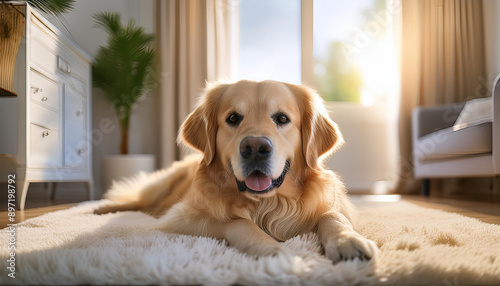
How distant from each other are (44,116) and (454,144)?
3037 mm

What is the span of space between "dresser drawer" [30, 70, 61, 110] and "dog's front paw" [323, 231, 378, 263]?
1877 millimetres

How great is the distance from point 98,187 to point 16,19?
2312 mm

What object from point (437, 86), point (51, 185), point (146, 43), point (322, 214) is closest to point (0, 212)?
point (51, 185)

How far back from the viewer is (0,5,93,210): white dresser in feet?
5.76

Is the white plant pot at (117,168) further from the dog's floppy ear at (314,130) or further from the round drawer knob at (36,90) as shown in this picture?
the dog's floppy ear at (314,130)

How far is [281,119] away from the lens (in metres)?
1.22

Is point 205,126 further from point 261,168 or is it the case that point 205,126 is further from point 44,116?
point 44,116

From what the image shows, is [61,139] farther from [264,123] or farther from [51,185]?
[264,123]

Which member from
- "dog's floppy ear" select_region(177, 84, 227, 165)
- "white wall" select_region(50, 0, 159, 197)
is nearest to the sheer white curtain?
"white wall" select_region(50, 0, 159, 197)

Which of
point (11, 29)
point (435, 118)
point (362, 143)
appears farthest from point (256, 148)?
point (362, 143)

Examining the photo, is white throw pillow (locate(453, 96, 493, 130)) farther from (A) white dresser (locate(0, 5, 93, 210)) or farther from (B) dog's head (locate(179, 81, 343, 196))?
(A) white dresser (locate(0, 5, 93, 210))

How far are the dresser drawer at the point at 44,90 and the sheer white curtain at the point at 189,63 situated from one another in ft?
5.24

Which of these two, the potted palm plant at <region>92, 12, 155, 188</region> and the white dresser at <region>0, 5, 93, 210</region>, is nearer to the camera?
the white dresser at <region>0, 5, 93, 210</region>

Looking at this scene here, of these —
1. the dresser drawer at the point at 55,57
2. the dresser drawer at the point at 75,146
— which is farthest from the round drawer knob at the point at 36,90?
the dresser drawer at the point at 75,146
